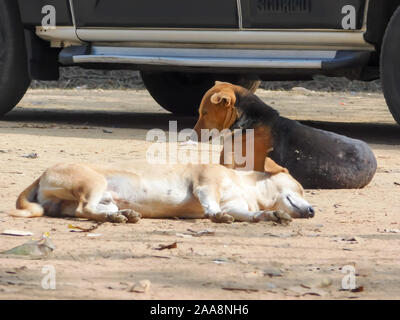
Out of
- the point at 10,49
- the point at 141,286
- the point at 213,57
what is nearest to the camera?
the point at 141,286

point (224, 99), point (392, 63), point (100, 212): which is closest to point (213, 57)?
point (392, 63)

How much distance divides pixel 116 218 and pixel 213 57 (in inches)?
139

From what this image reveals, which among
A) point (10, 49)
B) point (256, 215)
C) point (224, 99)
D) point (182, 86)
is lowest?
point (182, 86)

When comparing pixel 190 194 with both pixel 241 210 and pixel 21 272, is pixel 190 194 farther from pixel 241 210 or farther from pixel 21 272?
pixel 21 272

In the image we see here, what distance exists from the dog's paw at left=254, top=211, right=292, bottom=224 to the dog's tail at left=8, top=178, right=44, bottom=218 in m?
1.09

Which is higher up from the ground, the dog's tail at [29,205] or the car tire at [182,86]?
the dog's tail at [29,205]

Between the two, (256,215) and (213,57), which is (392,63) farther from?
(256,215)

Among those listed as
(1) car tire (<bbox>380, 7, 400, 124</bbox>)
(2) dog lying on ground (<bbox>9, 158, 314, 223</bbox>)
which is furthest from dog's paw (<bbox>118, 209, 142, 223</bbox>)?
(1) car tire (<bbox>380, 7, 400, 124</bbox>)

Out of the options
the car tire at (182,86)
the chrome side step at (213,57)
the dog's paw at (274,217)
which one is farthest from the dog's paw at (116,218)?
the car tire at (182,86)

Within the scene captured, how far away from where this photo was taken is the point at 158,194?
5066 millimetres

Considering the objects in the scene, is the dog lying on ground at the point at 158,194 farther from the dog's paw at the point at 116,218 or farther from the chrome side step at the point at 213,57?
the chrome side step at the point at 213,57

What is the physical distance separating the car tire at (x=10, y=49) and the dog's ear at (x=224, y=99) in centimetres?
351

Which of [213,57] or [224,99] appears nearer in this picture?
[224,99]

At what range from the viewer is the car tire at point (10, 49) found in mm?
8961
